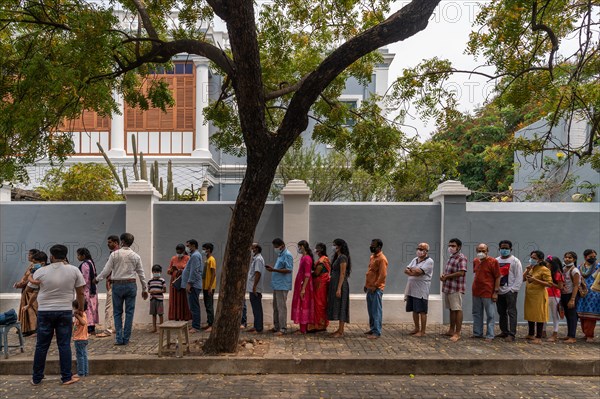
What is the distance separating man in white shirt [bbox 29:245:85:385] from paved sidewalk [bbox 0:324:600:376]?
2.69 ft

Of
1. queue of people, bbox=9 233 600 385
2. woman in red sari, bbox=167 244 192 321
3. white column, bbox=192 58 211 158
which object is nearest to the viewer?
queue of people, bbox=9 233 600 385

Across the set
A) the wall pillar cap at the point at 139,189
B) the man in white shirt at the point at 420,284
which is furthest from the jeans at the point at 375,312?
the wall pillar cap at the point at 139,189

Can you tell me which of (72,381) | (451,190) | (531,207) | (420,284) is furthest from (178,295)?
(531,207)

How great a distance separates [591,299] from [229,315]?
20.1ft

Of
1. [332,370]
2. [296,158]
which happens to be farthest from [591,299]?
[296,158]

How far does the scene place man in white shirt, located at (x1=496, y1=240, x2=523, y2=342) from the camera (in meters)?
9.65

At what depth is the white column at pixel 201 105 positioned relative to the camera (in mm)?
20125

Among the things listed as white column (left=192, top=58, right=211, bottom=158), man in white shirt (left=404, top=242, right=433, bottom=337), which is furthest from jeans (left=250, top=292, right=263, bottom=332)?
white column (left=192, top=58, right=211, bottom=158)

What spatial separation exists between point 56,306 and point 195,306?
11.5 feet

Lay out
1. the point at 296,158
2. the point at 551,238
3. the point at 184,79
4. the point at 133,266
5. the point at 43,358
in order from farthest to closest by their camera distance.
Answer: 1. the point at 296,158
2. the point at 184,79
3. the point at 551,238
4. the point at 133,266
5. the point at 43,358

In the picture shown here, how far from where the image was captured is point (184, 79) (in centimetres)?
2045

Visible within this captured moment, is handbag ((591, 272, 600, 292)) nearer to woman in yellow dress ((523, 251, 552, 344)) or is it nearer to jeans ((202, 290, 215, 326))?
woman in yellow dress ((523, 251, 552, 344))

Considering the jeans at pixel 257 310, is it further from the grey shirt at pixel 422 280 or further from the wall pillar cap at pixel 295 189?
the grey shirt at pixel 422 280

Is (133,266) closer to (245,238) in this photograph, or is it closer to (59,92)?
(245,238)
